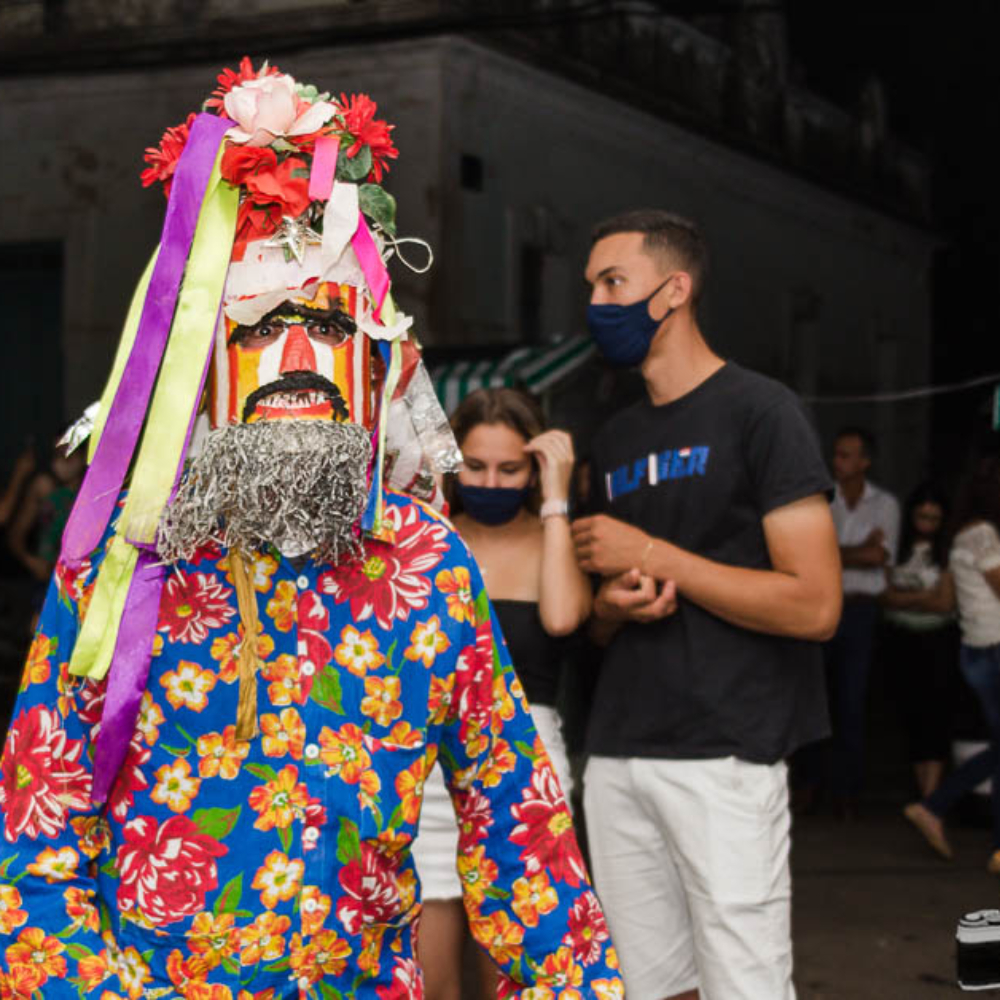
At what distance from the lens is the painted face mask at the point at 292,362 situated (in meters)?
2.17

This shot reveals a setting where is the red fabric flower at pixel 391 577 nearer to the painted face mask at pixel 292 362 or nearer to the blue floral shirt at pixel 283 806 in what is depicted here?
the blue floral shirt at pixel 283 806

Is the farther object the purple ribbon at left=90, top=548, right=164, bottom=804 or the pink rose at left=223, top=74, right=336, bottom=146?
the pink rose at left=223, top=74, right=336, bottom=146

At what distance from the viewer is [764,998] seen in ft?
10.7

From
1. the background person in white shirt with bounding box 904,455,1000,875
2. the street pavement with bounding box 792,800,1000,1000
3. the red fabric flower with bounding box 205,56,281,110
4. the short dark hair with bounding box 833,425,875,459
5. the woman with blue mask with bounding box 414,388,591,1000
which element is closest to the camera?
the red fabric flower with bounding box 205,56,281,110

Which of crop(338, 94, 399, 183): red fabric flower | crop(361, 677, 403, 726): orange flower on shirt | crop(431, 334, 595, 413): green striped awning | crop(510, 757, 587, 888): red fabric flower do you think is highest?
crop(431, 334, 595, 413): green striped awning

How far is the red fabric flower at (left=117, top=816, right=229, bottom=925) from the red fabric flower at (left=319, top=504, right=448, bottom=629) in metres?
0.33

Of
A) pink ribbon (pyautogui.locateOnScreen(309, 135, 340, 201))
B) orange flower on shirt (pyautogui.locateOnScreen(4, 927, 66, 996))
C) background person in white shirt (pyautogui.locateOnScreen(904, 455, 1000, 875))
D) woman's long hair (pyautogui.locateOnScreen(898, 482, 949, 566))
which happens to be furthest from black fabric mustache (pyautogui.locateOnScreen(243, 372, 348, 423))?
woman's long hair (pyautogui.locateOnScreen(898, 482, 949, 566))

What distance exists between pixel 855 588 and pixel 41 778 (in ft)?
20.7

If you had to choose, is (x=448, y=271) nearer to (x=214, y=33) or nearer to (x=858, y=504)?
(x=214, y=33)

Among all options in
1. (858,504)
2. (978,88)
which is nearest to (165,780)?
(858,504)

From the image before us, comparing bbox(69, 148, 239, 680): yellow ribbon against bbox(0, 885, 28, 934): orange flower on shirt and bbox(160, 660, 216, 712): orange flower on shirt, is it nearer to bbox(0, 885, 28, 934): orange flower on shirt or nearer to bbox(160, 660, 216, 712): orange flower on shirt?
bbox(160, 660, 216, 712): orange flower on shirt

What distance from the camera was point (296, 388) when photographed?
2.18m

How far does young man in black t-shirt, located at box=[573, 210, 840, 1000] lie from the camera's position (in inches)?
129

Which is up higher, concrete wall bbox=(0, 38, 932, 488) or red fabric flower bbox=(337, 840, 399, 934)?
concrete wall bbox=(0, 38, 932, 488)
